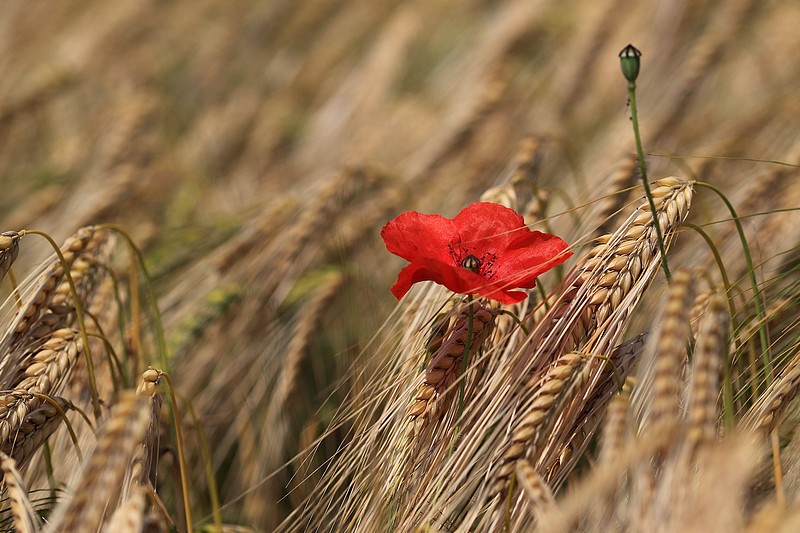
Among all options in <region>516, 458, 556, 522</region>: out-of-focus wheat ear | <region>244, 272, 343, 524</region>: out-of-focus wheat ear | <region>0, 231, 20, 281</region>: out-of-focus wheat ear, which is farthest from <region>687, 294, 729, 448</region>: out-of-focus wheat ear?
<region>244, 272, 343, 524</region>: out-of-focus wheat ear

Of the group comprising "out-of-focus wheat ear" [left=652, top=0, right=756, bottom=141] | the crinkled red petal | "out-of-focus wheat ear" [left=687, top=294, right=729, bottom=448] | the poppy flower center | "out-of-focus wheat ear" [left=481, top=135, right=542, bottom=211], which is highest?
"out-of-focus wheat ear" [left=652, top=0, right=756, bottom=141]

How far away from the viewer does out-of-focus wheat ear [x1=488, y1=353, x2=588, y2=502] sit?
2.53 feet

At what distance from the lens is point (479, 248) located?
3.27ft

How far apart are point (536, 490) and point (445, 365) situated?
0.70 ft

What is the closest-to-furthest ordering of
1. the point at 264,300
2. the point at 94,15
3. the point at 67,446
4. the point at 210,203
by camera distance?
the point at 67,446
the point at 264,300
the point at 210,203
the point at 94,15

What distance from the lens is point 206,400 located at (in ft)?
5.32

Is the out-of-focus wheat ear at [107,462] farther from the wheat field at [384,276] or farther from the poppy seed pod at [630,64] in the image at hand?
the poppy seed pod at [630,64]

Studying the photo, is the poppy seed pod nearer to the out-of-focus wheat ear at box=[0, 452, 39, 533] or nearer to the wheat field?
the wheat field

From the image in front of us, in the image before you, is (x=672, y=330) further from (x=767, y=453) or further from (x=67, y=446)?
(x=67, y=446)

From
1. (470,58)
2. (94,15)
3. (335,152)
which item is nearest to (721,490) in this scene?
(335,152)

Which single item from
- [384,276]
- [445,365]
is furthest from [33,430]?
[384,276]

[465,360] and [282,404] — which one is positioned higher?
[465,360]

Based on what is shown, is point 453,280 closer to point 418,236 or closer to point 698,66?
point 418,236

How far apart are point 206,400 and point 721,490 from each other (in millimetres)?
1234
